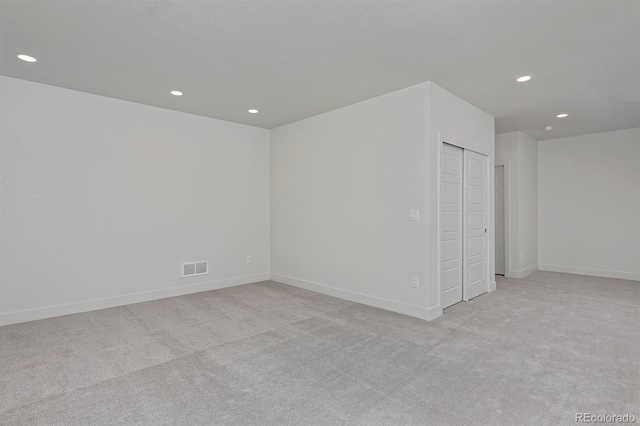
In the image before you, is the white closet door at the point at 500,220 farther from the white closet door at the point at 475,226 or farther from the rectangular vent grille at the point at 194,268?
the rectangular vent grille at the point at 194,268

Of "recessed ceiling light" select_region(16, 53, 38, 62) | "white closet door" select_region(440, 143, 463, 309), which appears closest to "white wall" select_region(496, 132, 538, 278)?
"white closet door" select_region(440, 143, 463, 309)

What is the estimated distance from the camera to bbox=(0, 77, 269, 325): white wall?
12.2 ft

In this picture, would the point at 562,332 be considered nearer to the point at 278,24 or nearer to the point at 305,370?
the point at 305,370

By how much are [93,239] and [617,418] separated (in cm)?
523

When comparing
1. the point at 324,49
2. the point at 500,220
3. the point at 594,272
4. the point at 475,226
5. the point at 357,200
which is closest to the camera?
the point at 324,49

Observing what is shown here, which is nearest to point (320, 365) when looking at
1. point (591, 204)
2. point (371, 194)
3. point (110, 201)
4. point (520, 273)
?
point (371, 194)

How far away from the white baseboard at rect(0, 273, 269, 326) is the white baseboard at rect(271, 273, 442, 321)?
93cm

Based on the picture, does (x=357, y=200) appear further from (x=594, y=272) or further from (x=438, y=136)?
(x=594, y=272)

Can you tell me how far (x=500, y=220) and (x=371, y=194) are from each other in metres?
3.63

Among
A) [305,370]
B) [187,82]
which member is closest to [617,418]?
[305,370]

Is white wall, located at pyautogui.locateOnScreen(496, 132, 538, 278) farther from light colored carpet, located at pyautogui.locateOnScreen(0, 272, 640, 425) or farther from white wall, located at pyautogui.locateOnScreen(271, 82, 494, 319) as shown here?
light colored carpet, located at pyautogui.locateOnScreen(0, 272, 640, 425)

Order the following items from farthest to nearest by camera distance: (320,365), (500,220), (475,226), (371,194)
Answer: (500,220) < (475,226) < (371,194) < (320,365)

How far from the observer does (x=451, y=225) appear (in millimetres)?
4289

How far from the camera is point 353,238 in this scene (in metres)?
4.65
